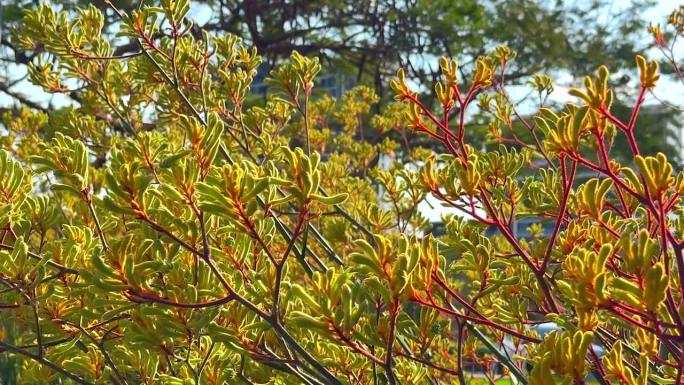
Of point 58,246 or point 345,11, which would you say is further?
point 345,11

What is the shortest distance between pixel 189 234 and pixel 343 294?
9.2 inches

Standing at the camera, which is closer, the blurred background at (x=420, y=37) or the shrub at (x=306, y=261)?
the shrub at (x=306, y=261)

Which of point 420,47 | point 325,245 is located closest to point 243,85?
point 325,245

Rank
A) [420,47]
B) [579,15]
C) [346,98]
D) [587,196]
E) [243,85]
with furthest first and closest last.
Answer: [579,15], [420,47], [346,98], [243,85], [587,196]

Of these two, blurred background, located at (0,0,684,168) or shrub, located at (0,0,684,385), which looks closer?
shrub, located at (0,0,684,385)

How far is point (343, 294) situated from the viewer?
85 centimetres

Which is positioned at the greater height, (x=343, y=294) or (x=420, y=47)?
(x=420, y=47)

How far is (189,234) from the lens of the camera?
0.98 m

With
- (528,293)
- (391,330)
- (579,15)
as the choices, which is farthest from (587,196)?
(579,15)

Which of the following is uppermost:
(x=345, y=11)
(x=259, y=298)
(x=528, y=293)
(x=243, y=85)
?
(x=345, y=11)

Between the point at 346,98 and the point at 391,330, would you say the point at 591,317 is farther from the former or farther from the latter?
the point at 346,98

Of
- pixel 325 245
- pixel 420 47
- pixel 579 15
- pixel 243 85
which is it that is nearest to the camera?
pixel 325 245

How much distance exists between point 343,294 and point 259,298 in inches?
7.5

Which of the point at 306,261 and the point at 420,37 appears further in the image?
the point at 420,37
